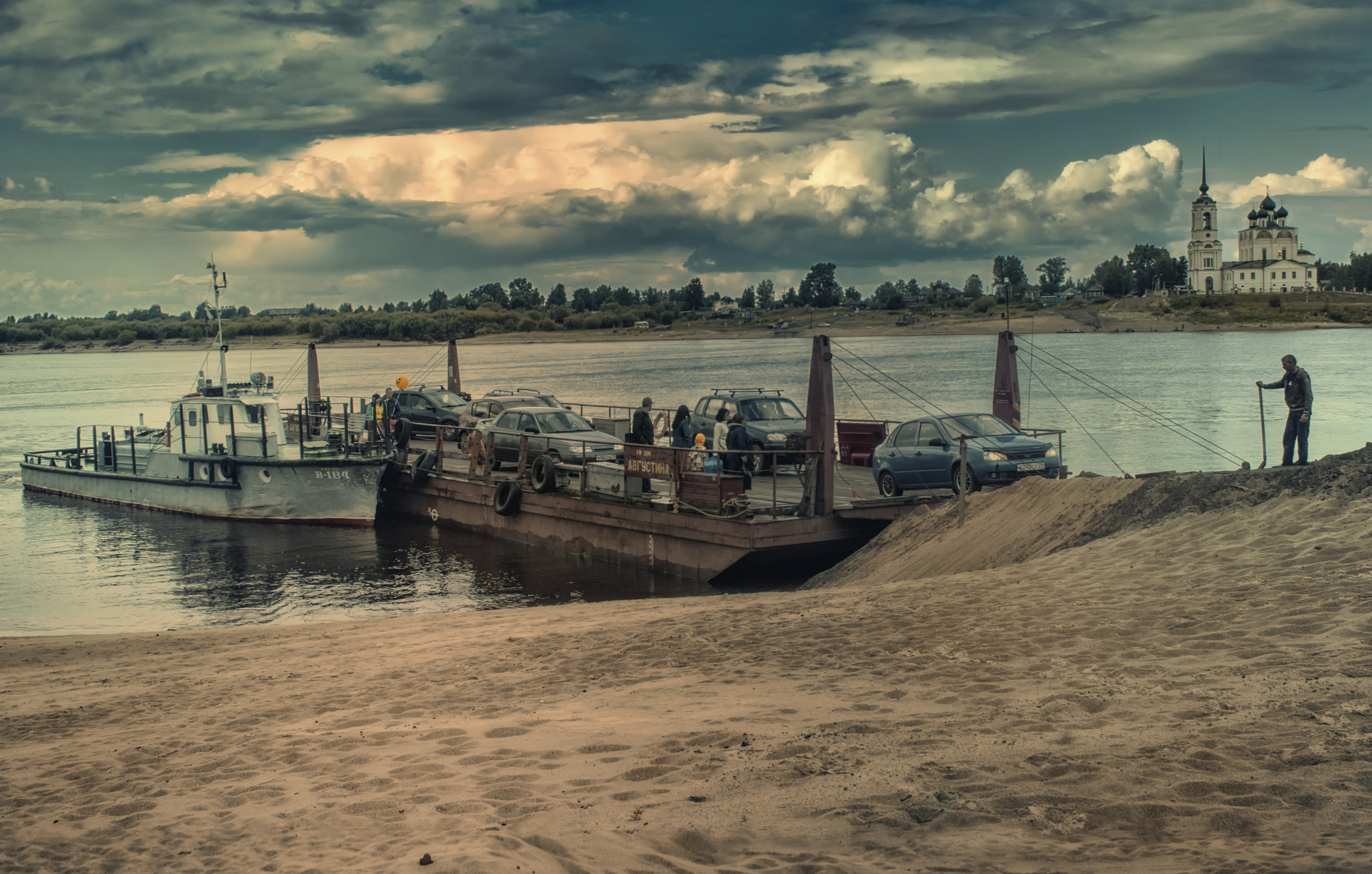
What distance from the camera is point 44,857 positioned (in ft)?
19.2

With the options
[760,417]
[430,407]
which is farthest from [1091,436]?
[430,407]

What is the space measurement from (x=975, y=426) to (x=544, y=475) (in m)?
9.34

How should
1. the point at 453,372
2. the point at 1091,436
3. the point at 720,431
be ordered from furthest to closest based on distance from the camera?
the point at 1091,436 → the point at 453,372 → the point at 720,431

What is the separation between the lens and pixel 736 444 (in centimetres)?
2073

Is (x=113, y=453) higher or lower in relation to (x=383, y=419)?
lower

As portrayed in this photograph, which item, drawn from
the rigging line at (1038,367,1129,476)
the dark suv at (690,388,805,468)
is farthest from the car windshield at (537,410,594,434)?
the rigging line at (1038,367,1129,476)

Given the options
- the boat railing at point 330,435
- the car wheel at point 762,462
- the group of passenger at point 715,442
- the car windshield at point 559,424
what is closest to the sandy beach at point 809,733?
the group of passenger at point 715,442

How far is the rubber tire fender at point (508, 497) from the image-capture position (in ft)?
74.2

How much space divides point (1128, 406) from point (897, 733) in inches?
2236

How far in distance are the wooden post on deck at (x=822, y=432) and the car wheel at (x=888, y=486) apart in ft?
6.32

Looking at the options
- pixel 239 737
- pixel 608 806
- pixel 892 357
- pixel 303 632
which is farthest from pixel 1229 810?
pixel 892 357

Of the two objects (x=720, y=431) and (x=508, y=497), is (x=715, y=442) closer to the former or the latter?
(x=720, y=431)

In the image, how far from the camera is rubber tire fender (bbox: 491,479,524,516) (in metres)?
22.6

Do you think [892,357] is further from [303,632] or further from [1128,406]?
[303,632]
